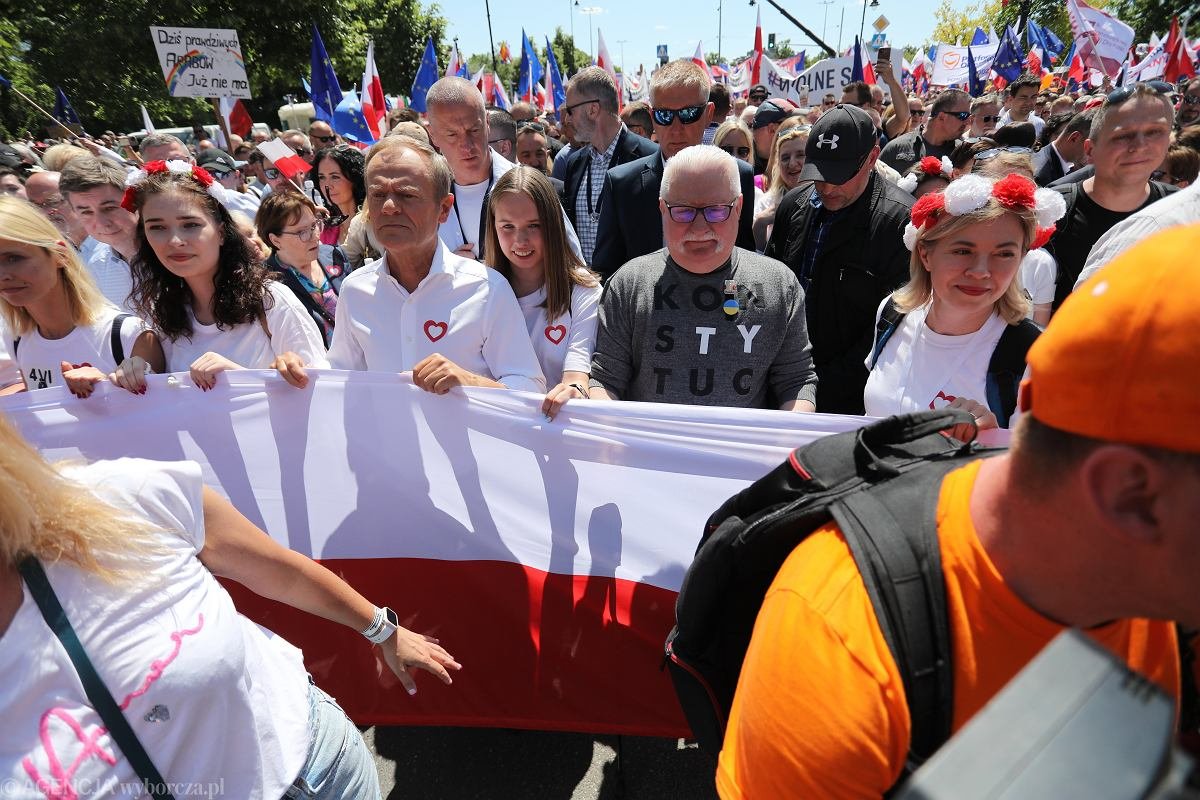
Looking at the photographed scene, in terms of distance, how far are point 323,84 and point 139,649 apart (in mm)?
10718

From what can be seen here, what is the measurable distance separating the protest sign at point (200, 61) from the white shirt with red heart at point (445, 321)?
358 inches

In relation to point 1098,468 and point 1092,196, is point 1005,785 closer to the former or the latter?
point 1098,468

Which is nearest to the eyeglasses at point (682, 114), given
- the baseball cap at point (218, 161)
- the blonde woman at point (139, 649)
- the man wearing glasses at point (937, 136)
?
the man wearing glasses at point (937, 136)

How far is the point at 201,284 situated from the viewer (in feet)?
8.95

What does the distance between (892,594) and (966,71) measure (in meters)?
22.6

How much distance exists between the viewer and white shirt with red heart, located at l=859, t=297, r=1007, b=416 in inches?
87.3

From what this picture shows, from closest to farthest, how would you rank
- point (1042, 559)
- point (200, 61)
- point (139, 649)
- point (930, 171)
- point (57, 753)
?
point (1042, 559) → point (57, 753) → point (139, 649) → point (930, 171) → point (200, 61)

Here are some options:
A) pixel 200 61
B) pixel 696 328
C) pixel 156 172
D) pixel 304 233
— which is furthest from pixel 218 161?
pixel 696 328

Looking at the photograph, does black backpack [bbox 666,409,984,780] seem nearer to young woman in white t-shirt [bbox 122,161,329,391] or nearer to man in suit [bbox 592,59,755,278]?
young woman in white t-shirt [bbox 122,161,329,391]

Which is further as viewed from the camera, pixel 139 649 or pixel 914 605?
pixel 139 649

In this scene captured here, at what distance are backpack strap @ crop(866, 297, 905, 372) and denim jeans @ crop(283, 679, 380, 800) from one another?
2141mm

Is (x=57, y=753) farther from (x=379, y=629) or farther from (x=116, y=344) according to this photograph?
(x=116, y=344)

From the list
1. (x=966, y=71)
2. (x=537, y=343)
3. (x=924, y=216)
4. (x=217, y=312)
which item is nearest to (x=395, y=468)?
Answer: (x=537, y=343)

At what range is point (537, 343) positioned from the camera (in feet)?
9.52
